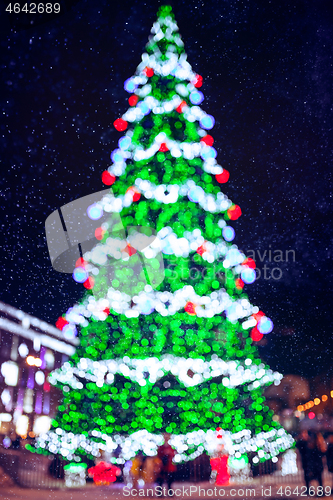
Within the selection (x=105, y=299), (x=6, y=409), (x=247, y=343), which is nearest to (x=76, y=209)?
(x=105, y=299)

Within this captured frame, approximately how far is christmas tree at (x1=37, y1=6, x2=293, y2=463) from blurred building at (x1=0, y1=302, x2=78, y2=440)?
14134 millimetres

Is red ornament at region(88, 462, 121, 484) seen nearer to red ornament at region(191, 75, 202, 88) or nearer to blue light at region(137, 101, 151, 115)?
blue light at region(137, 101, 151, 115)

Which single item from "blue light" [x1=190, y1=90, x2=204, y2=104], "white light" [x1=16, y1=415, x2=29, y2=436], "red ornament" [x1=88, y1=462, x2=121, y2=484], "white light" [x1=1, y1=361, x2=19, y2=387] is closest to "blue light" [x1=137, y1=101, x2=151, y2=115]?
"blue light" [x1=190, y1=90, x2=204, y2=104]

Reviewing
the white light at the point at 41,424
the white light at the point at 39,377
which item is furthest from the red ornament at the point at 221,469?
the white light at the point at 39,377

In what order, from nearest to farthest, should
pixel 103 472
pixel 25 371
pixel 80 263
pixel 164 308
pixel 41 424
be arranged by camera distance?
1. pixel 164 308
2. pixel 103 472
3. pixel 80 263
4. pixel 25 371
5. pixel 41 424

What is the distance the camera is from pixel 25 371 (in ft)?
60.4

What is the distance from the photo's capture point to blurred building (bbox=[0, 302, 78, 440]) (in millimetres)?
16391

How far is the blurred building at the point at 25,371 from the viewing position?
16391 millimetres

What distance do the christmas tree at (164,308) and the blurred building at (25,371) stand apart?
46.4 ft

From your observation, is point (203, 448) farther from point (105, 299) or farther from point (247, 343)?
point (105, 299)

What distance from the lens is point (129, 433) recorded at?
131 inches

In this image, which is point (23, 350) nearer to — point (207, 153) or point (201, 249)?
point (201, 249)

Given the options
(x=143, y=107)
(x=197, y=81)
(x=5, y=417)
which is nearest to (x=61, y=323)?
(x=143, y=107)

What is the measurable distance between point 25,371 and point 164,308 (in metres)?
17.7
